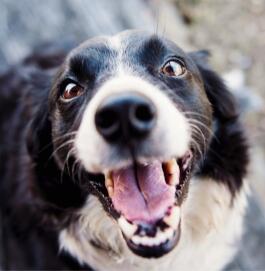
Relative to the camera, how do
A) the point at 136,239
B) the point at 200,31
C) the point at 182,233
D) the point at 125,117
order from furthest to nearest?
the point at 200,31 < the point at 182,233 < the point at 136,239 < the point at 125,117

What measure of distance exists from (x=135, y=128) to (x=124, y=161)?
13 centimetres

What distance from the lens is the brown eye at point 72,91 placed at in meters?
2.18

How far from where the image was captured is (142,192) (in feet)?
6.70

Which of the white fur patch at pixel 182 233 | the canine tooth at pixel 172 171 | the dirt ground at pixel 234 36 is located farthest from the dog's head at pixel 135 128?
the dirt ground at pixel 234 36

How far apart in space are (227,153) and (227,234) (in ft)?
1.42

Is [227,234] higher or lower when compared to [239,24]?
lower

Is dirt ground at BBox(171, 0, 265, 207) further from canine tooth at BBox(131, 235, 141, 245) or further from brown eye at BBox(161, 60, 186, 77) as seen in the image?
canine tooth at BBox(131, 235, 141, 245)

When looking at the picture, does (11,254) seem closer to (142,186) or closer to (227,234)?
(227,234)

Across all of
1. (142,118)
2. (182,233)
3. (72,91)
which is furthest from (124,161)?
(182,233)

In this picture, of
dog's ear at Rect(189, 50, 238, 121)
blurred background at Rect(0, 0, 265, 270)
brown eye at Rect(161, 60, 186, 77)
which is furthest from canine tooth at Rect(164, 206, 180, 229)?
blurred background at Rect(0, 0, 265, 270)

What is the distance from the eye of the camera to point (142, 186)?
2051 millimetres

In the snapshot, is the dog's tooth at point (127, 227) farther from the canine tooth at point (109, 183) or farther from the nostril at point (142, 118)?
the nostril at point (142, 118)

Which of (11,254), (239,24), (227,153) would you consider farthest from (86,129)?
(239,24)

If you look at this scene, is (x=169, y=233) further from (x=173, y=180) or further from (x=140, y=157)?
(x=140, y=157)
